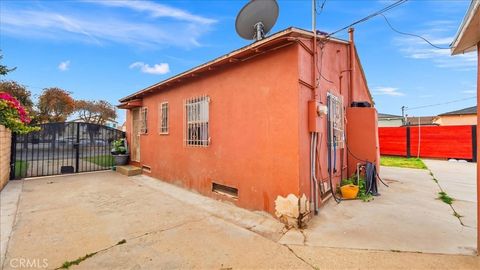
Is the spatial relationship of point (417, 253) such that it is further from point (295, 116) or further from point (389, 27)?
point (389, 27)

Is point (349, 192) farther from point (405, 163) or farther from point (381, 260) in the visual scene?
point (405, 163)

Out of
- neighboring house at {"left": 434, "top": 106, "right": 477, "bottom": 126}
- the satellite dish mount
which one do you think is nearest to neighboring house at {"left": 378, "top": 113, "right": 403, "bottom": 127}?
neighboring house at {"left": 434, "top": 106, "right": 477, "bottom": 126}

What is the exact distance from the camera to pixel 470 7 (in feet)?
7.66

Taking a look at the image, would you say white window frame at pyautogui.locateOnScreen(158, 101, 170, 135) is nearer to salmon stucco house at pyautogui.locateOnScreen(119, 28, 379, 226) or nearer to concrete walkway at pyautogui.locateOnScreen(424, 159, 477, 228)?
salmon stucco house at pyautogui.locateOnScreen(119, 28, 379, 226)

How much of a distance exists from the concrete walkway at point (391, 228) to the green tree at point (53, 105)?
96.0 ft

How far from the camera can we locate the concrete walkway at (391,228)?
311 centimetres

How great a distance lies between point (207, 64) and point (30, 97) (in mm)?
26171

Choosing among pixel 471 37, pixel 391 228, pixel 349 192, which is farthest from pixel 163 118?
pixel 471 37

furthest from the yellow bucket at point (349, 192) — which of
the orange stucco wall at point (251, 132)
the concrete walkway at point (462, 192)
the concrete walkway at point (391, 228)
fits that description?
the orange stucco wall at point (251, 132)

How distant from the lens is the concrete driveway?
271 centimetres

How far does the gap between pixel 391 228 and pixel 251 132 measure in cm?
299

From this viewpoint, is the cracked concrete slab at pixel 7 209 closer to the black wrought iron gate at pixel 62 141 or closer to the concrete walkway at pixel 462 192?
the black wrought iron gate at pixel 62 141

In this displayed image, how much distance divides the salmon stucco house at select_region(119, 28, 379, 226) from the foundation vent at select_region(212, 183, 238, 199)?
3 centimetres

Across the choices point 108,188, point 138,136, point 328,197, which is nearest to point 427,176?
point 328,197
